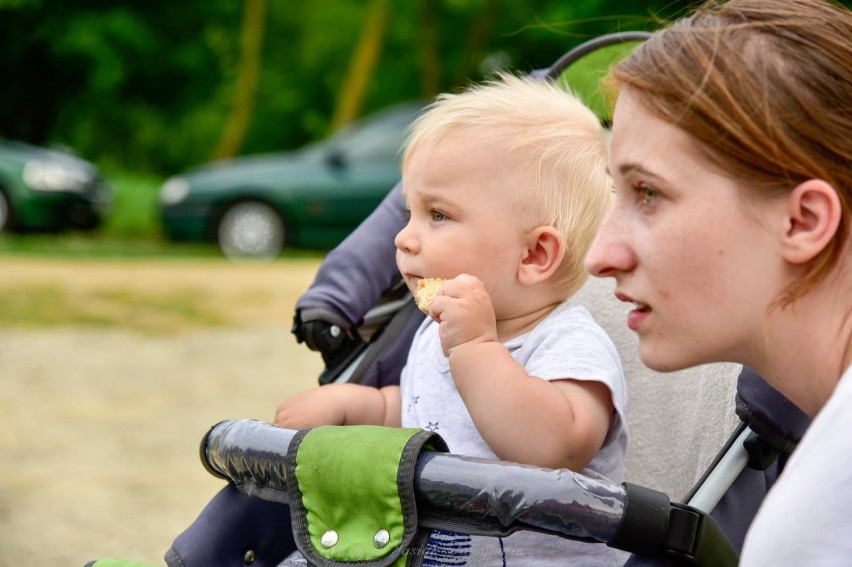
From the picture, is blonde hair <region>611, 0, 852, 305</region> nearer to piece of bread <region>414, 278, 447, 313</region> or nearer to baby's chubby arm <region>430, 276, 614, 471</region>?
baby's chubby arm <region>430, 276, 614, 471</region>

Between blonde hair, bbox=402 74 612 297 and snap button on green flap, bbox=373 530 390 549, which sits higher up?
blonde hair, bbox=402 74 612 297

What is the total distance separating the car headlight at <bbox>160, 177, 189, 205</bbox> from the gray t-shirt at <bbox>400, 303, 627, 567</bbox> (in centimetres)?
959

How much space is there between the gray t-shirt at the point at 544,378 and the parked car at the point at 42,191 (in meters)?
A: 10.0

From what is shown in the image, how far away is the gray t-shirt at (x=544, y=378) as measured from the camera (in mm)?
1781

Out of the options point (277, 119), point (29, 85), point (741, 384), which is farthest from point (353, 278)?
point (277, 119)

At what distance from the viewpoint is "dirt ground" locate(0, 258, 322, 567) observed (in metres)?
4.56

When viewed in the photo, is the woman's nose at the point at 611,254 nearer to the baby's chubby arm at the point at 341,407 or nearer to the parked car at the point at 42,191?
the baby's chubby arm at the point at 341,407

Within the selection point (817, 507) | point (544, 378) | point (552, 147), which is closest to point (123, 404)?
point (552, 147)

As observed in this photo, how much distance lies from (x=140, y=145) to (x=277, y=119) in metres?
3.36

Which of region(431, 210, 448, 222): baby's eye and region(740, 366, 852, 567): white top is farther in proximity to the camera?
region(431, 210, 448, 222): baby's eye

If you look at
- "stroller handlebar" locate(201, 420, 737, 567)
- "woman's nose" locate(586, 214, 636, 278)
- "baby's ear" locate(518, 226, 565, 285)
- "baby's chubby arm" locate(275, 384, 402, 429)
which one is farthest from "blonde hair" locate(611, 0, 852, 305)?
"baby's chubby arm" locate(275, 384, 402, 429)

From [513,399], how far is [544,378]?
11 cm

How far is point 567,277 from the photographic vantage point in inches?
79.7

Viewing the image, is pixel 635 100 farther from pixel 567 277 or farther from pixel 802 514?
pixel 567 277
